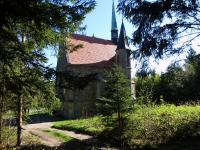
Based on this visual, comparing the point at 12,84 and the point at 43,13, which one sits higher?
the point at 43,13

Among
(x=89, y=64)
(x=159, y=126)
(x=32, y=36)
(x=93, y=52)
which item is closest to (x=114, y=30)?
(x=93, y=52)

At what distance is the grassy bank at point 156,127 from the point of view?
532 inches

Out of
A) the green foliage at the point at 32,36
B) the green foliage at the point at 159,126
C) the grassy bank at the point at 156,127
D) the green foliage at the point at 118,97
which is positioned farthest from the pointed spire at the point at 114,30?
the green foliage at the point at 32,36

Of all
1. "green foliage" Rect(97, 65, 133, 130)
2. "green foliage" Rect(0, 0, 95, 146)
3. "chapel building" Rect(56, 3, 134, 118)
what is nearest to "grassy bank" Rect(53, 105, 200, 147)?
"green foliage" Rect(97, 65, 133, 130)

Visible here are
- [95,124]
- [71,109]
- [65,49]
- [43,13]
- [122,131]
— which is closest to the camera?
[43,13]

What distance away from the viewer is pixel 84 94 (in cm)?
3412

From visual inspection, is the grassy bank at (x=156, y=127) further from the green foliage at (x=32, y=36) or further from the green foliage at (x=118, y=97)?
the green foliage at (x=32, y=36)

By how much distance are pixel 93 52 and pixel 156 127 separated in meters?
23.5

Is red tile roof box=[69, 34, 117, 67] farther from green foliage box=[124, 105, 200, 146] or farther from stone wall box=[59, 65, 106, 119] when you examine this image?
green foliage box=[124, 105, 200, 146]

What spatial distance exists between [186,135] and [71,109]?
2066 cm

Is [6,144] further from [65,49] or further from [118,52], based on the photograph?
[118,52]

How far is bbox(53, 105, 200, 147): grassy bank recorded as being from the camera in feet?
44.3

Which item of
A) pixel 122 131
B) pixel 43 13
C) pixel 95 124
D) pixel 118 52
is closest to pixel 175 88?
pixel 118 52

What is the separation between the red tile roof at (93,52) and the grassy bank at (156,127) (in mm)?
17103
